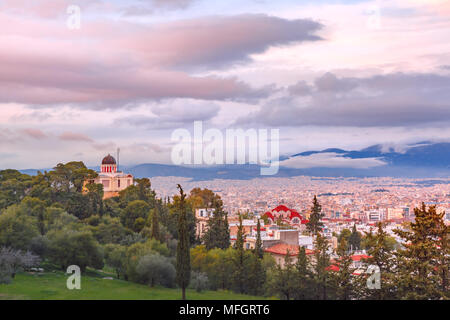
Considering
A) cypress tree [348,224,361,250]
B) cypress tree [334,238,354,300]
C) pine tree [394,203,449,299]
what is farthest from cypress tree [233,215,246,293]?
cypress tree [348,224,361,250]

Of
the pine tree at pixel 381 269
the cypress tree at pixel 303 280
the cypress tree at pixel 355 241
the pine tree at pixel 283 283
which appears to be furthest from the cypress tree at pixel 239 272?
the cypress tree at pixel 355 241

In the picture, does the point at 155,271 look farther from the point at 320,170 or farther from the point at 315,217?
the point at 320,170

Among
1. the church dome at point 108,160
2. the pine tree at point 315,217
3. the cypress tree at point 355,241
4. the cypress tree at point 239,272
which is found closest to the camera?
the cypress tree at point 239,272

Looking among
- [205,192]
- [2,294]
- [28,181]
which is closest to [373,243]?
[2,294]

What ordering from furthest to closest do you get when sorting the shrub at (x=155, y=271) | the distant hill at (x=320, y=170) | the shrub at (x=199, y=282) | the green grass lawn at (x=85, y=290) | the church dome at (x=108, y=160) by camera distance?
the distant hill at (x=320, y=170), the church dome at (x=108, y=160), the shrub at (x=199, y=282), the shrub at (x=155, y=271), the green grass lawn at (x=85, y=290)

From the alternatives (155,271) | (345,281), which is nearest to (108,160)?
(155,271)

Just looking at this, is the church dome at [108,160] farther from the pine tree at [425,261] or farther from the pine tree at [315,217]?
the pine tree at [425,261]
